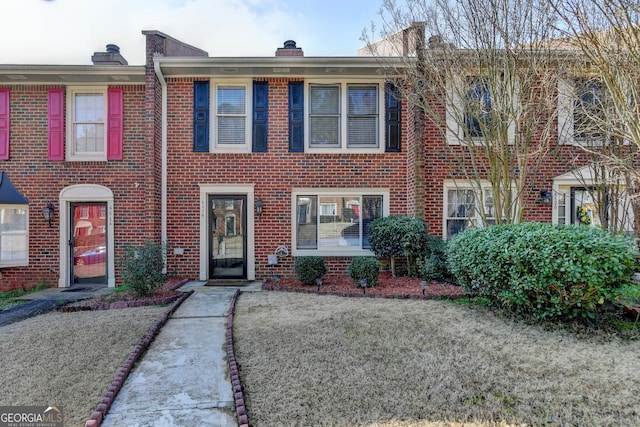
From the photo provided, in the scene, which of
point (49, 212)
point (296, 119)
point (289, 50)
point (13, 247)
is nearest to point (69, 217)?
point (49, 212)

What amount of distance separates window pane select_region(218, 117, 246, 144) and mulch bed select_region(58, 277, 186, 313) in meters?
3.66

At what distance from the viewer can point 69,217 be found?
8188 millimetres

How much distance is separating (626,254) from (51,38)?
1372 cm

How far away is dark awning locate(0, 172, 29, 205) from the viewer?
7.48 m

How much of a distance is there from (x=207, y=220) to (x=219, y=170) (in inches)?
48.5

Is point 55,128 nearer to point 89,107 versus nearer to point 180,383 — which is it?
point 89,107

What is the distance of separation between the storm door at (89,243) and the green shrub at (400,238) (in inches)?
252

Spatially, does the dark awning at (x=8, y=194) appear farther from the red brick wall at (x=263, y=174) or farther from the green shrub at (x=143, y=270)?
the green shrub at (x=143, y=270)

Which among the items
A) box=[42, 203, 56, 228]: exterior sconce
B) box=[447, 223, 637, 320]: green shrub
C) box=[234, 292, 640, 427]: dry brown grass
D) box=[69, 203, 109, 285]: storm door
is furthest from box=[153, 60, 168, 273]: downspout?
box=[447, 223, 637, 320]: green shrub

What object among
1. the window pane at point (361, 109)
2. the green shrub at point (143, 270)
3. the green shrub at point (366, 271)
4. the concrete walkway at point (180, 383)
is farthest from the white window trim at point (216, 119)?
the concrete walkway at point (180, 383)

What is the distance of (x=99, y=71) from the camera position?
7.78m

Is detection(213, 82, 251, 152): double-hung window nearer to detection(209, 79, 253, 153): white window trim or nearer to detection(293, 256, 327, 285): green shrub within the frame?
detection(209, 79, 253, 153): white window trim

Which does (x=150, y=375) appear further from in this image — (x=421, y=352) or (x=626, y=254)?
(x=626, y=254)

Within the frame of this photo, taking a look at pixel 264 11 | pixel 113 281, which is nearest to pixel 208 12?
pixel 264 11
